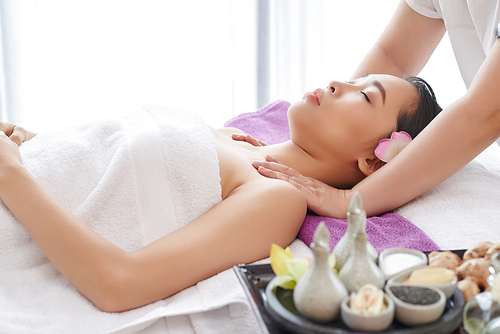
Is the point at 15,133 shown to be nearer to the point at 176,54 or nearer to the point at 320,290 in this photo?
the point at 320,290

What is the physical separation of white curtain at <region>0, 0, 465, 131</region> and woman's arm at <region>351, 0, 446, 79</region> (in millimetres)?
1499

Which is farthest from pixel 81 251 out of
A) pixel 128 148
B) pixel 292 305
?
pixel 292 305

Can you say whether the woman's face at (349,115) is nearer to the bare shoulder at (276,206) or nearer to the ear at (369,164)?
the ear at (369,164)

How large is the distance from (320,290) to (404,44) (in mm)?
1489

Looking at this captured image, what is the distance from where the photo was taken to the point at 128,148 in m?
1.12

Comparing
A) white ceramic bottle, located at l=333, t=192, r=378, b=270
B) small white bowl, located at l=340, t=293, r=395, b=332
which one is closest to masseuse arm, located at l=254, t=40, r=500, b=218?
white ceramic bottle, located at l=333, t=192, r=378, b=270

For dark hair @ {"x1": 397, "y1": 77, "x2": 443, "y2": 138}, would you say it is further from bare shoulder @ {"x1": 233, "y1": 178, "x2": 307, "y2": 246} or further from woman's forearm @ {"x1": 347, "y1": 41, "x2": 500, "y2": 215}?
bare shoulder @ {"x1": 233, "y1": 178, "x2": 307, "y2": 246}

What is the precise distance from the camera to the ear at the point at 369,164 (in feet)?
4.51

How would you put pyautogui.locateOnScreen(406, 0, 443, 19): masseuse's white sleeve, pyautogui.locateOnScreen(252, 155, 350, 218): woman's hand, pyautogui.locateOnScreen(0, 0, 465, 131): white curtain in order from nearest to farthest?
pyautogui.locateOnScreen(252, 155, 350, 218): woman's hand < pyautogui.locateOnScreen(406, 0, 443, 19): masseuse's white sleeve < pyautogui.locateOnScreen(0, 0, 465, 131): white curtain

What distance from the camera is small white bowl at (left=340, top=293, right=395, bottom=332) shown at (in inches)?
21.5

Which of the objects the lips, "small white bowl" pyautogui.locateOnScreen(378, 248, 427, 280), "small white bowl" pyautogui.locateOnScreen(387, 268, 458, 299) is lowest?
"small white bowl" pyautogui.locateOnScreen(378, 248, 427, 280)

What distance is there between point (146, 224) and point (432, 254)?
637 mm

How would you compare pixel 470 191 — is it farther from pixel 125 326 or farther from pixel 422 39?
pixel 125 326

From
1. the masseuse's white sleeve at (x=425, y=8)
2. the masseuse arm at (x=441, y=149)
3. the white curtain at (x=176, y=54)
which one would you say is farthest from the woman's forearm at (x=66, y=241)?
the white curtain at (x=176, y=54)
